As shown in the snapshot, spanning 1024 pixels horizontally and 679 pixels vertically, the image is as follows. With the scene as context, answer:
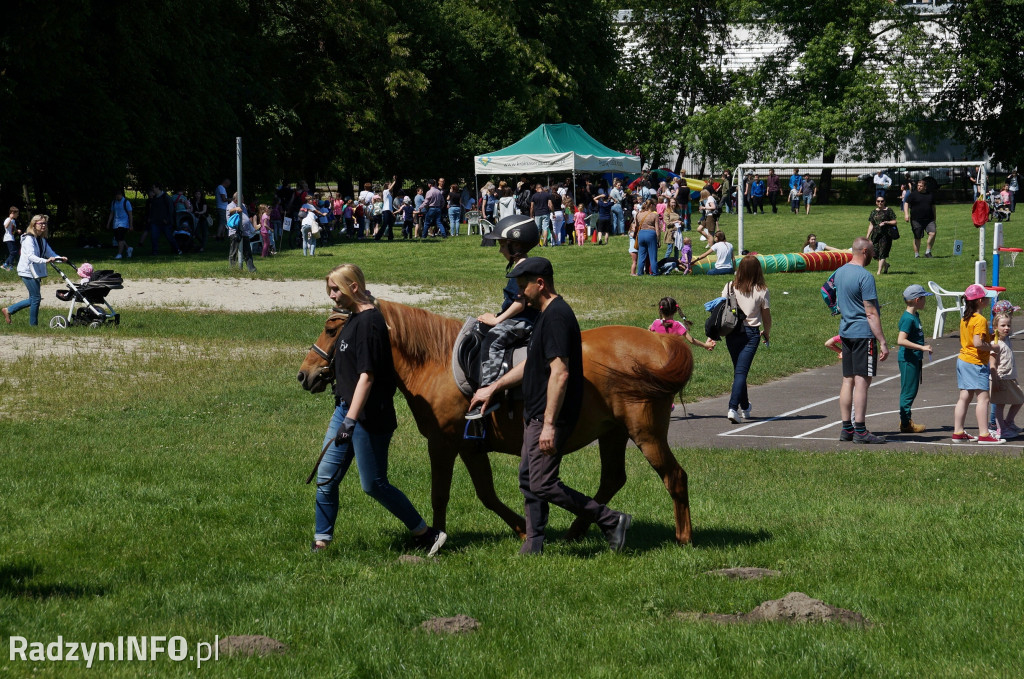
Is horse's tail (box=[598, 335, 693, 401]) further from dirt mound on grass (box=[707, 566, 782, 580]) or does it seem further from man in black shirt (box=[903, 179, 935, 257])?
man in black shirt (box=[903, 179, 935, 257])

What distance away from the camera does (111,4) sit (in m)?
34.1

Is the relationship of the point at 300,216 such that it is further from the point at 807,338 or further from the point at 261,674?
the point at 261,674

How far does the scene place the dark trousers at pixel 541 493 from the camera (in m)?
7.36

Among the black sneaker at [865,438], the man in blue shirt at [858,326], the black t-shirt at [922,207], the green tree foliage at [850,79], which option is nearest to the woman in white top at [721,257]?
the black t-shirt at [922,207]

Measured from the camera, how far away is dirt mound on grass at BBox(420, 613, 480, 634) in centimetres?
622

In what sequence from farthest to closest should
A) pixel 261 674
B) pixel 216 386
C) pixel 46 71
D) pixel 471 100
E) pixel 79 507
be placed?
pixel 471 100 → pixel 46 71 → pixel 216 386 → pixel 79 507 → pixel 261 674

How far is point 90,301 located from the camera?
68.1ft

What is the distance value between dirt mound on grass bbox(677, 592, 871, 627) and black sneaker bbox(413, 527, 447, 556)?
1.90 m

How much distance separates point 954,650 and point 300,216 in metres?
32.8

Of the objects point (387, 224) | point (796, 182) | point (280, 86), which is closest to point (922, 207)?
point (387, 224)

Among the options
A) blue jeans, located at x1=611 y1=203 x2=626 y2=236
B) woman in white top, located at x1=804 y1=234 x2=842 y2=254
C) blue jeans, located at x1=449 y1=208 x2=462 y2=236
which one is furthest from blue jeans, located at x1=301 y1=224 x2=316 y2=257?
woman in white top, located at x1=804 y1=234 x2=842 y2=254

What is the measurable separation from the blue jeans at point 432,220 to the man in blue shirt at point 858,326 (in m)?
30.3

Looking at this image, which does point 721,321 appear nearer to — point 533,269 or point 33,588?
point 533,269

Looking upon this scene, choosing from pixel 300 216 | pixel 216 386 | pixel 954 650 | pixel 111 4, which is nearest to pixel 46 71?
pixel 111 4
